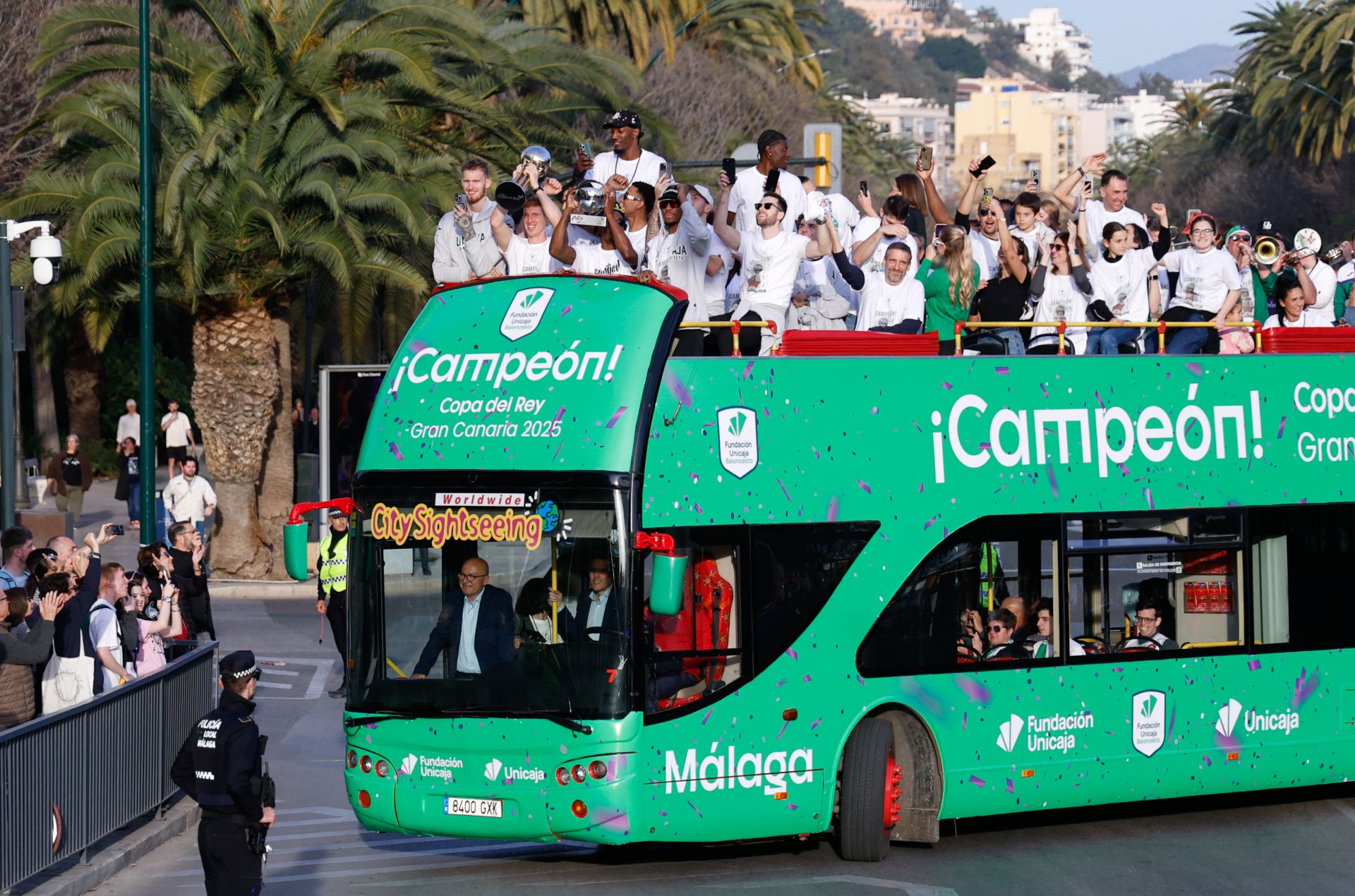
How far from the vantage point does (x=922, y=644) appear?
12.3 meters

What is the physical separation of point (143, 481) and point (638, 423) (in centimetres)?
1477

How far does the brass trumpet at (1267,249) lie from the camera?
15852 mm

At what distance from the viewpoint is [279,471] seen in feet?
98.2

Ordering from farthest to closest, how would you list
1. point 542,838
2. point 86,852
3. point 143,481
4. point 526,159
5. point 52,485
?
point 52,485 → point 143,481 → point 526,159 → point 86,852 → point 542,838

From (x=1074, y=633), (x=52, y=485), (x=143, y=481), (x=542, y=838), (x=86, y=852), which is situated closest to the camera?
(x=542, y=838)

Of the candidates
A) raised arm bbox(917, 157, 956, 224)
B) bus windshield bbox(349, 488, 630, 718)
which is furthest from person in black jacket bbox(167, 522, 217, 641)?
raised arm bbox(917, 157, 956, 224)

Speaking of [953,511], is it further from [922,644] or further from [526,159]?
[526,159]

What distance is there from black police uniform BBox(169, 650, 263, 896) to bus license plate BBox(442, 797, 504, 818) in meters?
1.82

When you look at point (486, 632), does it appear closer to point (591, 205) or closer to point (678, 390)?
point (678, 390)

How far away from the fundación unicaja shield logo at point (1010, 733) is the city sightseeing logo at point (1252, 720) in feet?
5.04

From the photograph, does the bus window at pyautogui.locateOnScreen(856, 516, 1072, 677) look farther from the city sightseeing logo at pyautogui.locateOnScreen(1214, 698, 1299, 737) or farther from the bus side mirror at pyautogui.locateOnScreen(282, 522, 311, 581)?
the bus side mirror at pyautogui.locateOnScreen(282, 522, 311, 581)

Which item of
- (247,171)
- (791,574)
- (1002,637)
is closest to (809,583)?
(791,574)

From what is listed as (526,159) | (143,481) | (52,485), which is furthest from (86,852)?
(52,485)

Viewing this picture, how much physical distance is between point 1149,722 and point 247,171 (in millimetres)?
16515
